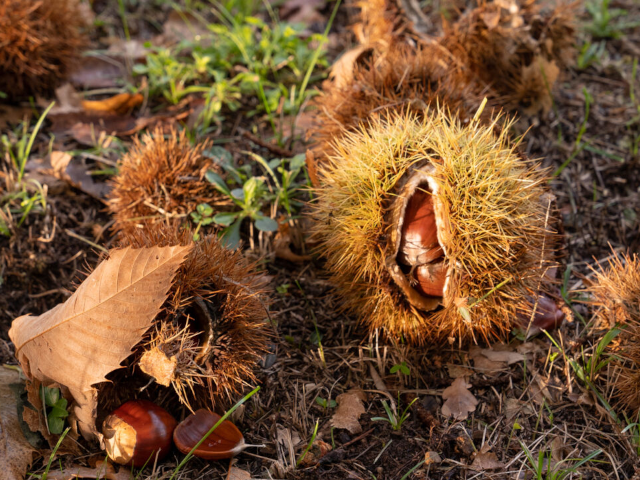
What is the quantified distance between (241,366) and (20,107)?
8.15 feet

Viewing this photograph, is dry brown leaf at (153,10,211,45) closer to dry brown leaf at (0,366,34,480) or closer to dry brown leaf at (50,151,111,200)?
dry brown leaf at (50,151,111,200)

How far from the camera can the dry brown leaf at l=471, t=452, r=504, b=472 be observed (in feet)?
7.17

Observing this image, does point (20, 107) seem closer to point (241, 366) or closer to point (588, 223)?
point (241, 366)

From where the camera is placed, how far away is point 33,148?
3447mm

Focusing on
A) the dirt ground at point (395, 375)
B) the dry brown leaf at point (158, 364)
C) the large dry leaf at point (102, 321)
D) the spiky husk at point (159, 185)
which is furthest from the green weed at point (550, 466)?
the spiky husk at point (159, 185)

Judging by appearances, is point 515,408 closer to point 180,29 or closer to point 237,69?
point 237,69

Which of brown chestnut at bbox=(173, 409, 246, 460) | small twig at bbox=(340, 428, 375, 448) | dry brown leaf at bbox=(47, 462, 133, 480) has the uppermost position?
brown chestnut at bbox=(173, 409, 246, 460)

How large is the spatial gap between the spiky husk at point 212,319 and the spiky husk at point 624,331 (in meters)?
1.38

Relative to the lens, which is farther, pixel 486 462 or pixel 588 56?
pixel 588 56

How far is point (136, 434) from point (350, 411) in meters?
0.83

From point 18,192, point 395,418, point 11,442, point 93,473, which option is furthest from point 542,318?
point 18,192

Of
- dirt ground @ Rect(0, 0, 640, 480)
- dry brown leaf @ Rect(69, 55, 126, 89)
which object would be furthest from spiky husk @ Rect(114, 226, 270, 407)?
dry brown leaf @ Rect(69, 55, 126, 89)

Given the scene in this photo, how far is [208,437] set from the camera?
83.2 inches

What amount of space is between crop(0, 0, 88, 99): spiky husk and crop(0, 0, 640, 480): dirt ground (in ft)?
1.19
